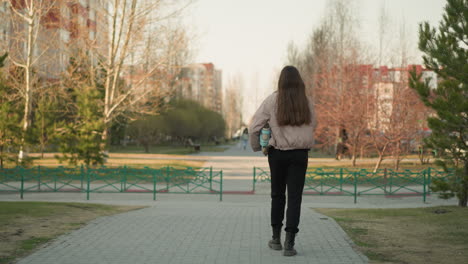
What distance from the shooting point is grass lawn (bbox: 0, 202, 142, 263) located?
643cm

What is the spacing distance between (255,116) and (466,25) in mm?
6981

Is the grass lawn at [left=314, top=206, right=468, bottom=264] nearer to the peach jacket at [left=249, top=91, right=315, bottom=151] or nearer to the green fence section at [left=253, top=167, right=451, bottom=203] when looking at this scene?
the peach jacket at [left=249, top=91, right=315, bottom=151]

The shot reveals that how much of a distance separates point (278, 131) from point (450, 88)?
6548mm

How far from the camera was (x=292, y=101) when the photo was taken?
5898 mm

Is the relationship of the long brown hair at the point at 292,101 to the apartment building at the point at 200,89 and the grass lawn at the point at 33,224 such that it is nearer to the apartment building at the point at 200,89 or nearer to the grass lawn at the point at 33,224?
the grass lawn at the point at 33,224

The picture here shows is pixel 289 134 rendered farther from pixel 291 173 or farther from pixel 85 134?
pixel 85 134

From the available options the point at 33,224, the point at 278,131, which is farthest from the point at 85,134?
the point at 278,131

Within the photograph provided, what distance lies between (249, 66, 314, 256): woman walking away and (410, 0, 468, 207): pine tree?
589 centimetres

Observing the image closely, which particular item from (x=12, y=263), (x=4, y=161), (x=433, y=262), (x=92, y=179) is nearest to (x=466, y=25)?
(x=433, y=262)

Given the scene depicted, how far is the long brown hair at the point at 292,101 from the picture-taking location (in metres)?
5.86

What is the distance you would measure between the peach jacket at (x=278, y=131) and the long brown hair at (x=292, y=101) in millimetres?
64

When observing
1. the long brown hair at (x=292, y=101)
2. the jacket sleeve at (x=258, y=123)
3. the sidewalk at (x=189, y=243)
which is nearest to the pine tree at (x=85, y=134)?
the sidewalk at (x=189, y=243)

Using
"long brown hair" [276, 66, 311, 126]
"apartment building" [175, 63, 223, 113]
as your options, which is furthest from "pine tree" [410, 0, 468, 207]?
"apartment building" [175, 63, 223, 113]

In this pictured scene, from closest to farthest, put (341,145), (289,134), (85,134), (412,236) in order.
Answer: (289,134)
(412,236)
(85,134)
(341,145)
